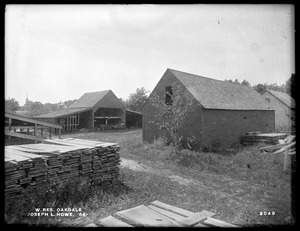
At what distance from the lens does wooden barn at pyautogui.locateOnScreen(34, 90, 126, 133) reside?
30578mm

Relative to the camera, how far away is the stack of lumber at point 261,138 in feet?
47.1

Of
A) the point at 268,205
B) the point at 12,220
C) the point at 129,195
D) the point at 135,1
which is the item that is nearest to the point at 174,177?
the point at 129,195

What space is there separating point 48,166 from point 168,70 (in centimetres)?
1370

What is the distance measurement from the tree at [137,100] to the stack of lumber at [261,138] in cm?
3562

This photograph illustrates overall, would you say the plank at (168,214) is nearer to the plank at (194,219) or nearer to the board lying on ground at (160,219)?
the board lying on ground at (160,219)

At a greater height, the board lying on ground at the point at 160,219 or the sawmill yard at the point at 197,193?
the board lying on ground at the point at 160,219

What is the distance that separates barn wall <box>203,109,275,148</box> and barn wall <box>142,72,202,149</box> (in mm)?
533

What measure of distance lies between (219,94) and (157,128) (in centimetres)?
727

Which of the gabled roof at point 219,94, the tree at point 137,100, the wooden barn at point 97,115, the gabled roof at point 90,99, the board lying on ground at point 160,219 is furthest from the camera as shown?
the tree at point 137,100

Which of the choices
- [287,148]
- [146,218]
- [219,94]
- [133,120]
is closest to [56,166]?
[146,218]

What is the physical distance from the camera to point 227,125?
1584cm

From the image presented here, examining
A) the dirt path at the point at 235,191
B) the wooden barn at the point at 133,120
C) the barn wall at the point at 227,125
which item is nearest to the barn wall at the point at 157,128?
the barn wall at the point at 227,125

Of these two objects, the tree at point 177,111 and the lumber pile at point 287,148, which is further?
the tree at point 177,111

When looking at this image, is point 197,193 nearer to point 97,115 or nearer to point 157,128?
point 157,128
